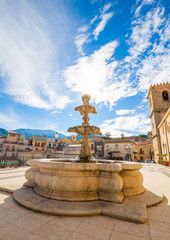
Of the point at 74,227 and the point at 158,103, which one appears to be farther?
the point at 158,103

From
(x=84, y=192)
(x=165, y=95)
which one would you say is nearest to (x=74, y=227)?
(x=84, y=192)

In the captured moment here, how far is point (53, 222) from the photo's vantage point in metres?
2.08

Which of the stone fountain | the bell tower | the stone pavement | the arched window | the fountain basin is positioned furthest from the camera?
the arched window

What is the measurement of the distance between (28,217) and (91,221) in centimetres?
114

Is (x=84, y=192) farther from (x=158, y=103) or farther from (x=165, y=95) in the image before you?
(x=165, y=95)

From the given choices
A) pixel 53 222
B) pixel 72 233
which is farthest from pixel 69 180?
pixel 72 233

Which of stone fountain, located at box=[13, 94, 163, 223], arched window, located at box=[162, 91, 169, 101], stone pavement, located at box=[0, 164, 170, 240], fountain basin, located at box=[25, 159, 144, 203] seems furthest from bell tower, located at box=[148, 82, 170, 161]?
stone pavement, located at box=[0, 164, 170, 240]

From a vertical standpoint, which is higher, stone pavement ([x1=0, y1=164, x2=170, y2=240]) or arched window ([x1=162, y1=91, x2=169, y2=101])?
arched window ([x1=162, y1=91, x2=169, y2=101])

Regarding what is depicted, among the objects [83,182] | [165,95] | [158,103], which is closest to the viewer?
[83,182]

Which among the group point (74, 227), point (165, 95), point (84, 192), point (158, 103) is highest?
point (165, 95)

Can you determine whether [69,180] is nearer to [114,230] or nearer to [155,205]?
[114,230]

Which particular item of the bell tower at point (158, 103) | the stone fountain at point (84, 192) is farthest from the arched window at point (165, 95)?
the stone fountain at point (84, 192)

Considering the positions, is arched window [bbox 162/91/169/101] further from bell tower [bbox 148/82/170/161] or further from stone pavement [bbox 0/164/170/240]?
stone pavement [bbox 0/164/170/240]

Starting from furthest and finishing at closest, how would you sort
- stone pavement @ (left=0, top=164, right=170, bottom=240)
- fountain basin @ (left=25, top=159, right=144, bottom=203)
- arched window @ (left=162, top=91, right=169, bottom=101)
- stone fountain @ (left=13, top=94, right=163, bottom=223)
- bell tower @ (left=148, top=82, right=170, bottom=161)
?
1. arched window @ (left=162, top=91, right=169, bottom=101)
2. bell tower @ (left=148, top=82, right=170, bottom=161)
3. fountain basin @ (left=25, top=159, right=144, bottom=203)
4. stone fountain @ (left=13, top=94, right=163, bottom=223)
5. stone pavement @ (left=0, top=164, right=170, bottom=240)
